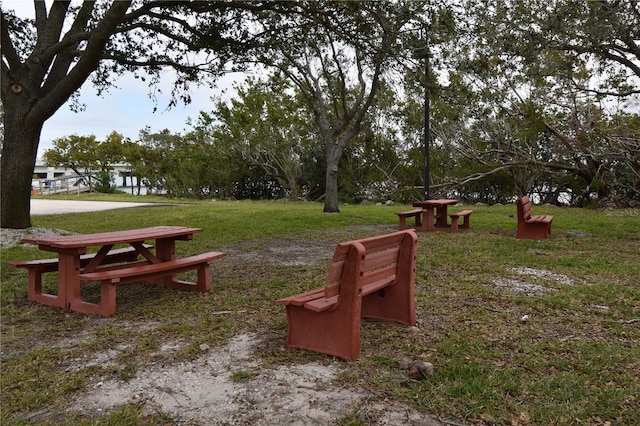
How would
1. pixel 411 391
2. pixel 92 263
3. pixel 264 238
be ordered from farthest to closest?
pixel 264 238 → pixel 92 263 → pixel 411 391

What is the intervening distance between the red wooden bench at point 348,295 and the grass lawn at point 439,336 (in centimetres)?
12

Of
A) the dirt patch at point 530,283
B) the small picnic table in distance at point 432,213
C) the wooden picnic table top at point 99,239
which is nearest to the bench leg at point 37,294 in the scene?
the wooden picnic table top at point 99,239

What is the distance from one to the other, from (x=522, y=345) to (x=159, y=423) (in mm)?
2541

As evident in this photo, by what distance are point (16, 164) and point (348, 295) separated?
821 cm

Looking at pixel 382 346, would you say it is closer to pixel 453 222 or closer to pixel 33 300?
pixel 33 300

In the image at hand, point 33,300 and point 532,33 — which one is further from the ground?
point 532,33

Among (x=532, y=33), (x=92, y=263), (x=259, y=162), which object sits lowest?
(x=92, y=263)

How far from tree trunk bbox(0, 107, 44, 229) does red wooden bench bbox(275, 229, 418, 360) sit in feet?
25.1

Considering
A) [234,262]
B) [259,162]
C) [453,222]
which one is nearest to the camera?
[234,262]

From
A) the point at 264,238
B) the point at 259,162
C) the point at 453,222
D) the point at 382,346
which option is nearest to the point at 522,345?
the point at 382,346

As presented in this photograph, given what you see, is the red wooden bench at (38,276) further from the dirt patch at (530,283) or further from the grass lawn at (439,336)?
the dirt patch at (530,283)

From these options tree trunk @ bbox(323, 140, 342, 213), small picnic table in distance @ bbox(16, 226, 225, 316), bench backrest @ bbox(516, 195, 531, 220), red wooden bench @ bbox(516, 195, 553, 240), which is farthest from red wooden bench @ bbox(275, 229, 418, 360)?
tree trunk @ bbox(323, 140, 342, 213)

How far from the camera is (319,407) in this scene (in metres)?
2.72

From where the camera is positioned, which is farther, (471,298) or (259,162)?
(259,162)
